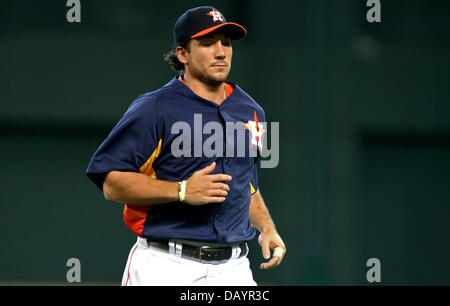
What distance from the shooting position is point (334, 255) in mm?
6363

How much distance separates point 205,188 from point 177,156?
0.98ft

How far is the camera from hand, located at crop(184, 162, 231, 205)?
109 inches

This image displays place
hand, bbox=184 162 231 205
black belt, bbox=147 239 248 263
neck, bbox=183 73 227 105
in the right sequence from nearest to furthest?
hand, bbox=184 162 231 205, black belt, bbox=147 239 248 263, neck, bbox=183 73 227 105

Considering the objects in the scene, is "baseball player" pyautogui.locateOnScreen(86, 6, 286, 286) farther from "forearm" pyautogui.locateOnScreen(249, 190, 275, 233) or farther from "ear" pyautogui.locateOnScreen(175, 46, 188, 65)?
"forearm" pyautogui.locateOnScreen(249, 190, 275, 233)

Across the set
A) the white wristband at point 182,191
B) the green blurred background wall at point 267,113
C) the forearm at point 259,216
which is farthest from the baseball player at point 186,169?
the green blurred background wall at point 267,113

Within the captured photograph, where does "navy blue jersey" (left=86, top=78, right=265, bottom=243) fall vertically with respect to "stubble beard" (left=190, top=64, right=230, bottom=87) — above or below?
below

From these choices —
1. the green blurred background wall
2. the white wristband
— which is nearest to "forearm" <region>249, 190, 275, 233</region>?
the white wristband

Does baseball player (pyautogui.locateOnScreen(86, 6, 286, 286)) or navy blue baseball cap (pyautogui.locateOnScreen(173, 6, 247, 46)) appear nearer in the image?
baseball player (pyautogui.locateOnScreen(86, 6, 286, 286))

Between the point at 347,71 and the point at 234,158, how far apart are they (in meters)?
3.71

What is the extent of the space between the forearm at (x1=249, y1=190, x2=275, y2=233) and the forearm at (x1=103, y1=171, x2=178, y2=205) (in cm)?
75

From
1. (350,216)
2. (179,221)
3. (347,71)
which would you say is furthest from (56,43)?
(179,221)

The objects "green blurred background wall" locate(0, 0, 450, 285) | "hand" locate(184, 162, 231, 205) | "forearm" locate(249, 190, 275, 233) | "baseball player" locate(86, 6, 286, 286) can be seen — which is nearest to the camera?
"hand" locate(184, 162, 231, 205)
